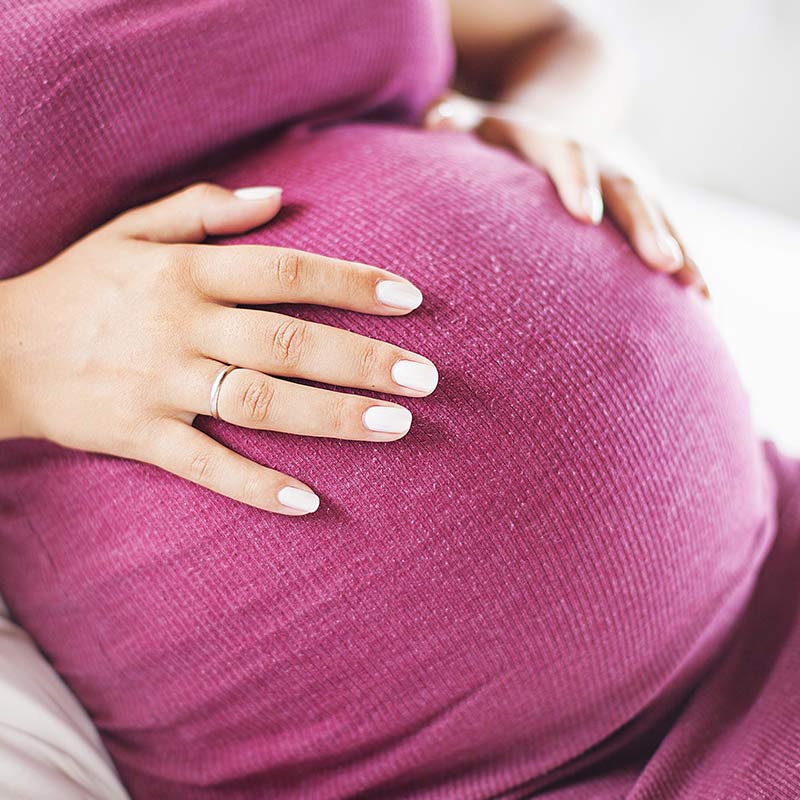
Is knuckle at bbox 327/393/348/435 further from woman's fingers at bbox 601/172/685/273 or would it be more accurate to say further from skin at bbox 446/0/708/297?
skin at bbox 446/0/708/297

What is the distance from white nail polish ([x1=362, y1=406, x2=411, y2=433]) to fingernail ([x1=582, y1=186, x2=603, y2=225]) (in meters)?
0.24

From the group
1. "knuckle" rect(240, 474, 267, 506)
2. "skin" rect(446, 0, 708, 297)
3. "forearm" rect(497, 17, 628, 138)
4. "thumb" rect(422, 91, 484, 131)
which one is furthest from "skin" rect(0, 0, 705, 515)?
"forearm" rect(497, 17, 628, 138)

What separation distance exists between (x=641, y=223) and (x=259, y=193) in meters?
0.30

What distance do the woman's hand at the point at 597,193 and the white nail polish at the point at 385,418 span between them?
0.24 meters

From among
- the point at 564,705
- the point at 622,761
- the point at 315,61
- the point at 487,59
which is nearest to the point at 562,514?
the point at 564,705

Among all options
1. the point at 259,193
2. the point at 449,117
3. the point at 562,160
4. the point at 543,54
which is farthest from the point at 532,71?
the point at 259,193

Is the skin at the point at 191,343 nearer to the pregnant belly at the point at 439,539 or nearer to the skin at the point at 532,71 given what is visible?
the pregnant belly at the point at 439,539

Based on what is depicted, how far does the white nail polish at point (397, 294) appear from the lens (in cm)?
51

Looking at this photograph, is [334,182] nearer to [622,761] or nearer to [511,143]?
[511,143]

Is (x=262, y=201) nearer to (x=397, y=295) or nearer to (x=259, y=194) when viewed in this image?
(x=259, y=194)

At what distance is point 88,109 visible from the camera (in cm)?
55

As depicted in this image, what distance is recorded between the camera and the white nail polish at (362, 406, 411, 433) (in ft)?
1.61

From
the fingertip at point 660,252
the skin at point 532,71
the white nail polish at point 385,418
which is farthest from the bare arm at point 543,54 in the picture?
the white nail polish at point 385,418

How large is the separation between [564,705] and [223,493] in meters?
0.28
